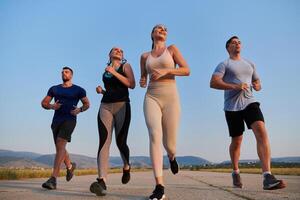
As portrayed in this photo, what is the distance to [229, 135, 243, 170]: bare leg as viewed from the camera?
6.63 metres

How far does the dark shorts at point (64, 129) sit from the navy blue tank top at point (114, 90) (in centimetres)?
170

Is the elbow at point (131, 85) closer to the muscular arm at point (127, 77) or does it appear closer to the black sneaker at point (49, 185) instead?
the muscular arm at point (127, 77)

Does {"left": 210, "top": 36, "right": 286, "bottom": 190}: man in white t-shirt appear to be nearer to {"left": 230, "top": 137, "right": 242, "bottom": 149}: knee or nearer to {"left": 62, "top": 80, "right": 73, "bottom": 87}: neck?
{"left": 230, "top": 137, "right": 242, "bottom": 149}: knee

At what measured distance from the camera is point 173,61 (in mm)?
5277

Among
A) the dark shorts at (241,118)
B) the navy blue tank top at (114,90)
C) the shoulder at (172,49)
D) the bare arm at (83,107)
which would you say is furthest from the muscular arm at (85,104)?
the dark shorts at (241,118)

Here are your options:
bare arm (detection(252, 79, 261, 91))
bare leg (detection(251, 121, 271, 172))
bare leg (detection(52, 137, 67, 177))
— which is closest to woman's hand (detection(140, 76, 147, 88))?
bare leg (detection(251, 121, 271, 172))

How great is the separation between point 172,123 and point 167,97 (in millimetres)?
392

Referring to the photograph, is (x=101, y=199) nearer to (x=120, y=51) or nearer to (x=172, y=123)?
(x=172, y=123)

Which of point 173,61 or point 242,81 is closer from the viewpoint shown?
point 173,61

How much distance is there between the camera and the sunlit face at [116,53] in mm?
5965

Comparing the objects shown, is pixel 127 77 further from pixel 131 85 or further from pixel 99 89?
pixel 99 89

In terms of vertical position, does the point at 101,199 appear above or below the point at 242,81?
below

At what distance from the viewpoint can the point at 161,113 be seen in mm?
5184

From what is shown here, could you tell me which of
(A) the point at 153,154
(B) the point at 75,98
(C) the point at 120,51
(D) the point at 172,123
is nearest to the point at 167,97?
(D) the point at 172,123
